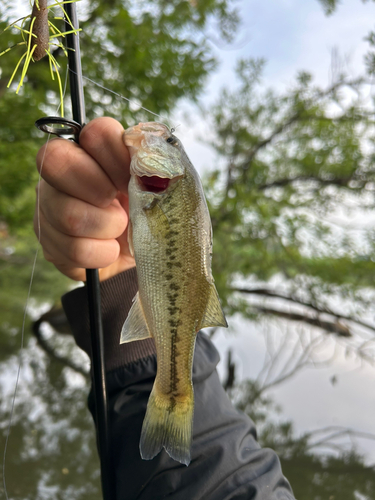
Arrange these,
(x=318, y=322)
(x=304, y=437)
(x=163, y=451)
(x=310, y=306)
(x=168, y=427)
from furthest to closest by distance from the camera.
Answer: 1. (x=318, y=322)
2. (x=310, y=306)
3. (x=304, y=437)
4. (x=163, y=451)
5. (x=168, y=427)

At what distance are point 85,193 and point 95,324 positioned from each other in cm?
44

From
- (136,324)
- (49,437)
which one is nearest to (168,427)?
(136,324)

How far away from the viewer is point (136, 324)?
3.22 feet

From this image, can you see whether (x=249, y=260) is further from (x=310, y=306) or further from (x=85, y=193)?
(x=85, y=193)

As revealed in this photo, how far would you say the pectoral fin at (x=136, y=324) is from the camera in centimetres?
96

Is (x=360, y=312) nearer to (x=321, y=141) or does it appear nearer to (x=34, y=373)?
(x=321, y=141)

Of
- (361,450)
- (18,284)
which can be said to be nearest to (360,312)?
(361,450)

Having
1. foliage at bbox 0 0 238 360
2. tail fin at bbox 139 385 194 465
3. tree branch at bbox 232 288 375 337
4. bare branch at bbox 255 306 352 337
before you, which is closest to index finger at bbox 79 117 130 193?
tail fin at bbox 139 385 194 465

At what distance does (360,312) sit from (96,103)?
5.00m

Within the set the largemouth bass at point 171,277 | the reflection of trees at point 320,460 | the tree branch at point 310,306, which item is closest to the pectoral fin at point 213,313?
the largemouth bass at point 171,277

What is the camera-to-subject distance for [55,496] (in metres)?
3.46

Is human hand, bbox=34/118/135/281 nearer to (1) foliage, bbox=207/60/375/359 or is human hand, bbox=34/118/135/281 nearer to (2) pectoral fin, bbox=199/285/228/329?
(2) pectoral fin, bbox=199/285/228/329

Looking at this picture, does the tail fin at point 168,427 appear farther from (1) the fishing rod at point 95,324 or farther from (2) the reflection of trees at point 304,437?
(2) the reflection of trees at point 304,437

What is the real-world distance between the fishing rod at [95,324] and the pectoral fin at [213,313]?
0.36 meters
